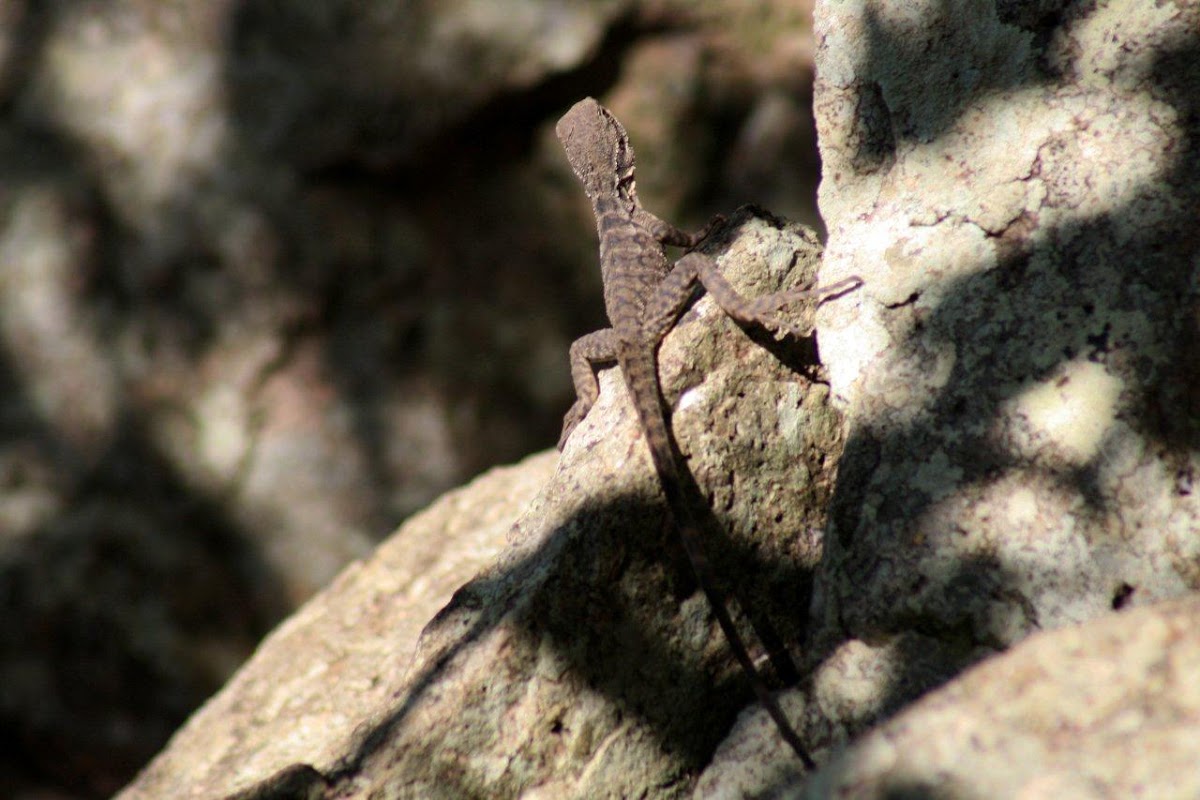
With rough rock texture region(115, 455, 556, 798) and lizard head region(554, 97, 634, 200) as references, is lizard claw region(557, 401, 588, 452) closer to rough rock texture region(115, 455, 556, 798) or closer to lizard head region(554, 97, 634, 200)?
rough rock texture region(115, 455, 556, 798)

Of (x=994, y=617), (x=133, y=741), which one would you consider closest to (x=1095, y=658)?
(x=994, y=617)

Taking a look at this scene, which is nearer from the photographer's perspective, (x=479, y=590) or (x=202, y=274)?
(x=479, y=590)

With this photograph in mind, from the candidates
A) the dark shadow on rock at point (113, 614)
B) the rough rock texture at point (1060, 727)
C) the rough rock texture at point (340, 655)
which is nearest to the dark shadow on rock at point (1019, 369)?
the rough rock texture at point (1060, 727)

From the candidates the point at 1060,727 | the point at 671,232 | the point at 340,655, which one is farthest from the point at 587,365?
the point at 1060,727

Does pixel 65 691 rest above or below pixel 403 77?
below

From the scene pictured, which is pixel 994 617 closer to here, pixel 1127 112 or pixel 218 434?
pixel 1127 112

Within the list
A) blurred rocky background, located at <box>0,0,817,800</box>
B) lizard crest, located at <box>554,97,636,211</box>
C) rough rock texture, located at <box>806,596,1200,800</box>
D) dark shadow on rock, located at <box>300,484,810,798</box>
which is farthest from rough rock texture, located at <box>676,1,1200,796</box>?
blurred rocky background, located at <box>0,0,817,800</box>

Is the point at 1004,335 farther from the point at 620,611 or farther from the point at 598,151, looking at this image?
the point at 598,151
